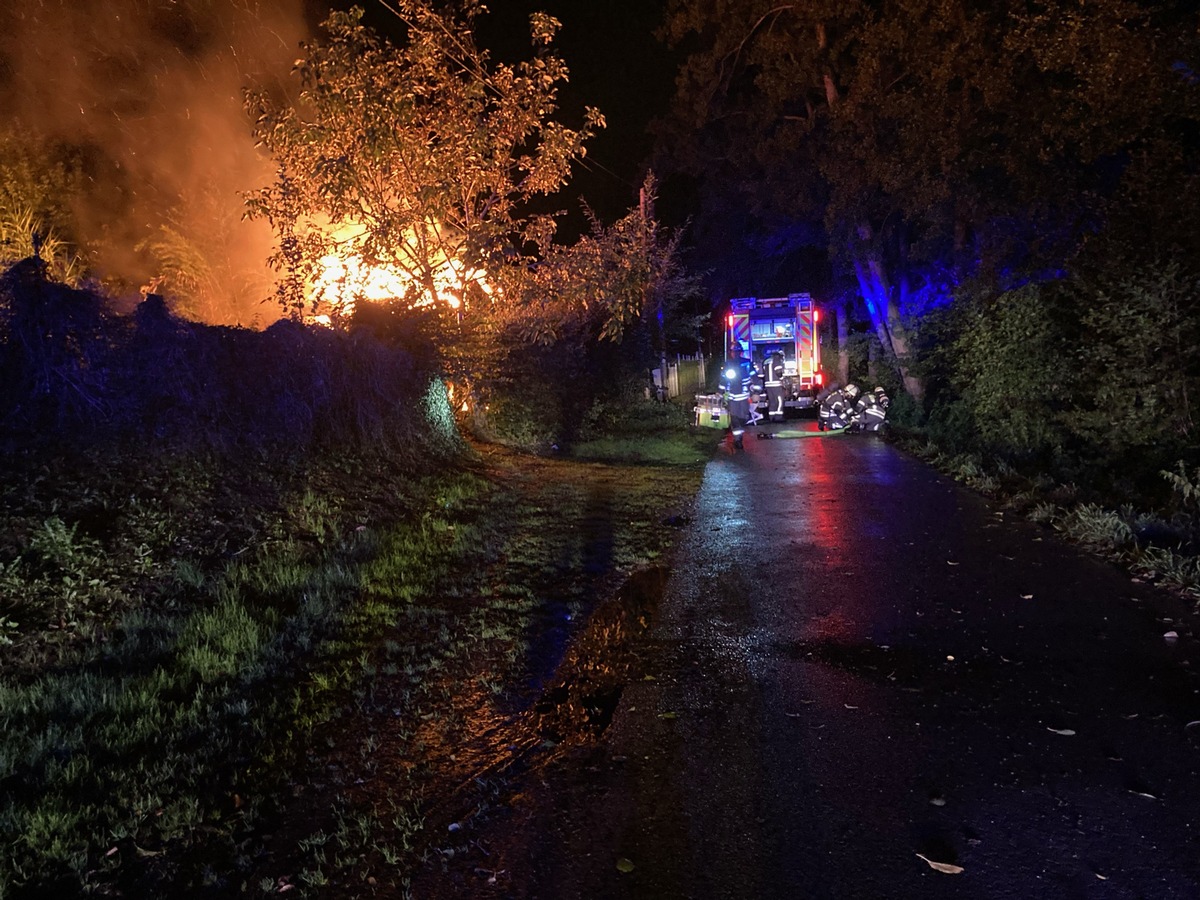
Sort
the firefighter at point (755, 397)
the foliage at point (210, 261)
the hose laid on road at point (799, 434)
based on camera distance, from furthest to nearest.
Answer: the firefighter at point (755, 397), the hose laid on road at point (799, 434), the foliage at point (210, 261)

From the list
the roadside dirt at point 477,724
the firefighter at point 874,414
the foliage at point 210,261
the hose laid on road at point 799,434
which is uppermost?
the foliage at point 210,261

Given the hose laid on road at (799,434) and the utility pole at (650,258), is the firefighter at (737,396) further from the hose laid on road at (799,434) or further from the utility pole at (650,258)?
the utility pole at (650,258)

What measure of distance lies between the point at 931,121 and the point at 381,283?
1016cm

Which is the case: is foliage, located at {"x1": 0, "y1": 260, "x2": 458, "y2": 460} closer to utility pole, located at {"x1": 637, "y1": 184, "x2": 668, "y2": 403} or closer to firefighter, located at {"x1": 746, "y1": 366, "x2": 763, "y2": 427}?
utility pole, located at {"x1": 637, "y1": 184, "x2": 668, "y2": 403}

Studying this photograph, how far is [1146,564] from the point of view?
648cm

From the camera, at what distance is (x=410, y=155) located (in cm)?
1193

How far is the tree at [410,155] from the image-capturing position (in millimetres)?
11438

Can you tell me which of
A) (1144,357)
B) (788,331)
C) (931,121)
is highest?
(931,121)

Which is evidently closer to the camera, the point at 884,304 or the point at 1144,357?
the point at 1144,357

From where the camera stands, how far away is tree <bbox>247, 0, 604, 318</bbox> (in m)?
11.4

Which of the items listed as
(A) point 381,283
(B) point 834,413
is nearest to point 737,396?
(B) point 834,413

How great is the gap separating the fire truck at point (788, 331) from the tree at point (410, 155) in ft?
32.3

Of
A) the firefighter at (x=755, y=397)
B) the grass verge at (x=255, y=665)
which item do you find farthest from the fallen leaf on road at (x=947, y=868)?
the firefighter at (x=755, y=397)

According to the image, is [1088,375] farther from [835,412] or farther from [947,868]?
[835,412]
